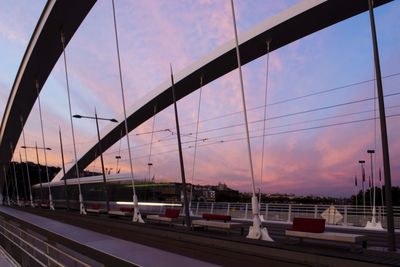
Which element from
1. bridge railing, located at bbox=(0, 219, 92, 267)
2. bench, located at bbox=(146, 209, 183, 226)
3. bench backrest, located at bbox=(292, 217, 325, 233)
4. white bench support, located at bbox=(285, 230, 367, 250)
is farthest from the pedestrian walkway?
bench, located at bbox=(146, 209, 183, 226)

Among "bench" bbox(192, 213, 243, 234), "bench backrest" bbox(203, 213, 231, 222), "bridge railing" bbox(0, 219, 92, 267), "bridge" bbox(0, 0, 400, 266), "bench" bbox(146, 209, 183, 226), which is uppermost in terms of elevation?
"bridge" bbox(0, 0, 400, 266)

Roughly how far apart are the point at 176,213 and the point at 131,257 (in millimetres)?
12144

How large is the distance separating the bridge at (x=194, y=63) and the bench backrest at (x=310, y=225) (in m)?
3.70

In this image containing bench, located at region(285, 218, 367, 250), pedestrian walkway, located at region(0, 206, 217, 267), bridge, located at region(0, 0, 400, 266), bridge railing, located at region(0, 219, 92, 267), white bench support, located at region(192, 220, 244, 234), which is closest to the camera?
bridge railing, located at region(0, 219, 92, 267)

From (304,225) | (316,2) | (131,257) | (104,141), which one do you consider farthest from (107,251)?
(104,141)

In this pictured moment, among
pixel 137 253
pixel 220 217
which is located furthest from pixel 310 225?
pixel 220 217

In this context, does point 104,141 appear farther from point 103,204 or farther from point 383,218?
point 383,218

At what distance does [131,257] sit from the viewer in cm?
1196

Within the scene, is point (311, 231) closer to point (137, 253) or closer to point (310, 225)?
point (310, 225)

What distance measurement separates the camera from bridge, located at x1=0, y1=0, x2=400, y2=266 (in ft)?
85.1

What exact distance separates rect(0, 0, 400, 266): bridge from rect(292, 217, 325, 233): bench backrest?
3700mm

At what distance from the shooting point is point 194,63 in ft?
120

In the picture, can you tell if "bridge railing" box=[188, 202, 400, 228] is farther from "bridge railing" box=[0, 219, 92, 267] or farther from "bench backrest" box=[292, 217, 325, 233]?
"bridge railing" box=[0, 219, 92, 267]

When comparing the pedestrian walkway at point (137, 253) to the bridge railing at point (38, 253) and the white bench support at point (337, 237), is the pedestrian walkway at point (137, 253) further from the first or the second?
the white bench support at point (337, 237)
